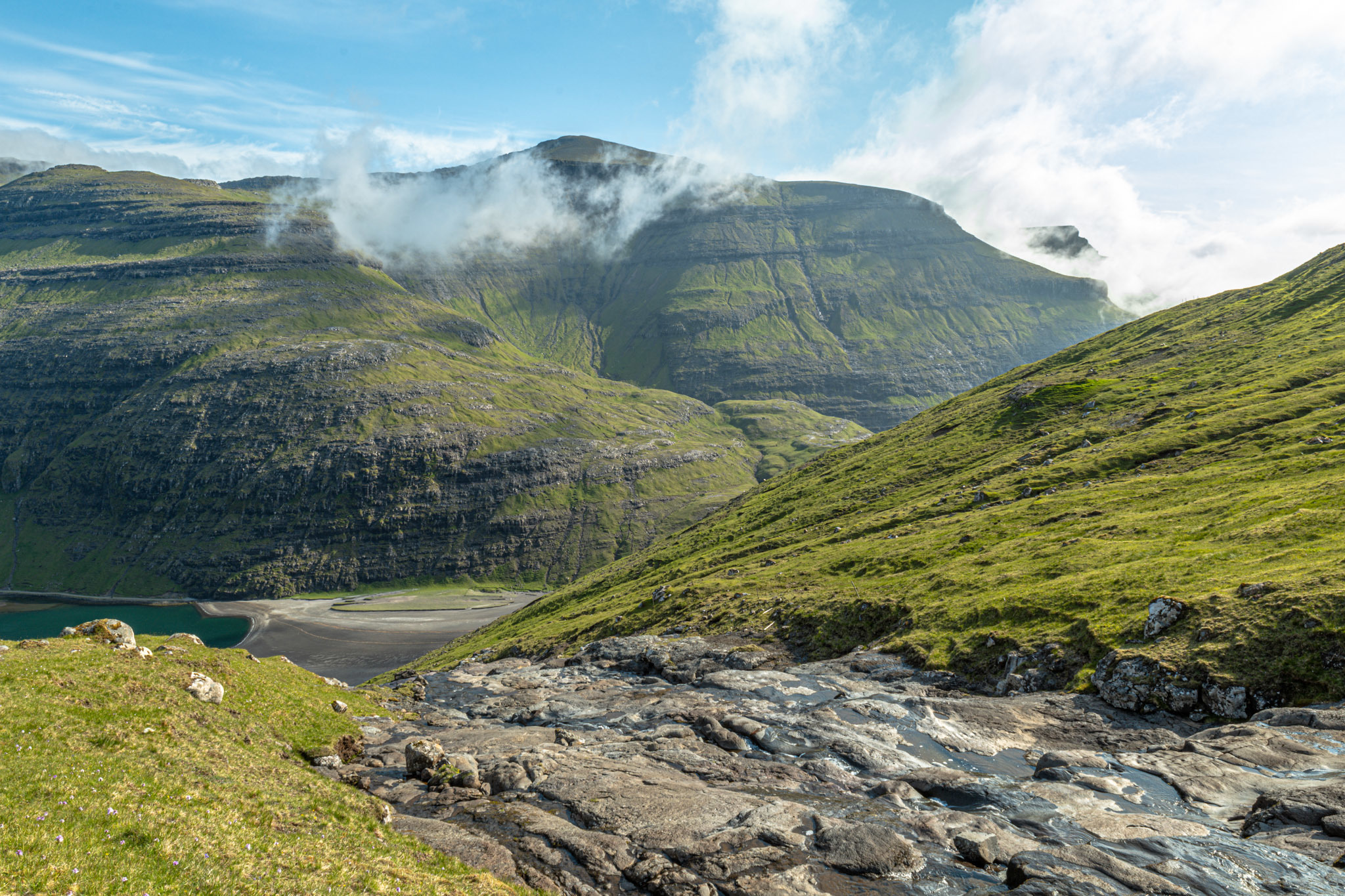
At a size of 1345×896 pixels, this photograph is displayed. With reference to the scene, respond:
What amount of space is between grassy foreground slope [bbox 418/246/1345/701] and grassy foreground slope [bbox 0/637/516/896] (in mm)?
46951

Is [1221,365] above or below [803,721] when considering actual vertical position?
above

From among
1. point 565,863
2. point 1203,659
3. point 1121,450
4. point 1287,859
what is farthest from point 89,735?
point 1121,450

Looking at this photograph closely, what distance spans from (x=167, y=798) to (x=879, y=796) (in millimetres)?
30483

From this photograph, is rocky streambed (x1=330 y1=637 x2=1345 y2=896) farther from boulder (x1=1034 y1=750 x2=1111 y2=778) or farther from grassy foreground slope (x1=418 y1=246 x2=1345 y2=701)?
grassy foreground slope (x1=418 y1=246 x2=1345 y2=701)

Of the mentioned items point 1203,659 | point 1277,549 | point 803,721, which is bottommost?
point 803,721

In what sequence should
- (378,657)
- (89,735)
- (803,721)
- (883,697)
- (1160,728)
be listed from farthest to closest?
(378,657), (883,697), (803,721), (1160,728), (89,735)

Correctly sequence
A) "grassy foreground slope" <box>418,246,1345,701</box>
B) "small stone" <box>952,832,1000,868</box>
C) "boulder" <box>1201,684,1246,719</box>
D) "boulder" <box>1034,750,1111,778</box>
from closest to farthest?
"small stone" <box>952,832,1000,868</box> < "boulder" <box>1034,750,1111,778</box> < "boulder" <box>1201,684,1246,719</box> < "grassy foreground slope" <box>418,246,1345,701</box>

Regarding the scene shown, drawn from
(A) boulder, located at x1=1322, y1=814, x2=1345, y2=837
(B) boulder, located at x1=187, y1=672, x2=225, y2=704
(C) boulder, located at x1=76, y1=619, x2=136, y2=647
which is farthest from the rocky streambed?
(C) boulder, located at x1=76, y1=619, x2=136, y2=647

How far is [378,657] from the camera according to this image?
7594 inches

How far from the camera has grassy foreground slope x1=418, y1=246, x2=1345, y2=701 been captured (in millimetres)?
44500

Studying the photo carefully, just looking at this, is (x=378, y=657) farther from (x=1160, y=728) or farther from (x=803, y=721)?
(x=1160, y=728)

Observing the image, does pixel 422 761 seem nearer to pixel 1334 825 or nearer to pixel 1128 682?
pixel 1334 825

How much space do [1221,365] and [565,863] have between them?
177m

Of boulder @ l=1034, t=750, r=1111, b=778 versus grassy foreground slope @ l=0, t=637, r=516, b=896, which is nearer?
grassy foreground slope @ l=0, t=637, r=516, b=896
